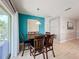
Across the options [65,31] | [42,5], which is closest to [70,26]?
[65,31]

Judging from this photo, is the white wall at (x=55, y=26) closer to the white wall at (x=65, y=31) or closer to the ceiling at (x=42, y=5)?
the white wall at (x=65, y=31)

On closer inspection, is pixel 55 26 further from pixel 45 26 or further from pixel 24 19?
pixel 24 19

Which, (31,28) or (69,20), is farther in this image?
(69,20)

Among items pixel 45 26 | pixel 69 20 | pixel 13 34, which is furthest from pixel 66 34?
pixel 13 34

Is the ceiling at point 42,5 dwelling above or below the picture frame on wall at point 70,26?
above

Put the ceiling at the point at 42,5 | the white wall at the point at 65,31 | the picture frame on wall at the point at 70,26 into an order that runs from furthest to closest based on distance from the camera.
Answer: the picture frame on wall at the point at 70,26 → the white wall at the point at 65,31 → the ceiling at the point at 42,5

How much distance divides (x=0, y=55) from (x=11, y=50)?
1.11 metres

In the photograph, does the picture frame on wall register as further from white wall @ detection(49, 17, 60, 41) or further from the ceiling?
the ceiling

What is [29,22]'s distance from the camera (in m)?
5.25

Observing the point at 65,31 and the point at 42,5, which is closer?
the point at 42,5

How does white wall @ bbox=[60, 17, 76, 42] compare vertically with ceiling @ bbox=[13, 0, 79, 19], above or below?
below

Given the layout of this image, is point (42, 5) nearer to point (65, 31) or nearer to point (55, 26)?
point (55, 26)

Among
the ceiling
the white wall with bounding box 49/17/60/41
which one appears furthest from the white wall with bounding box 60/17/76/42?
the ceiling

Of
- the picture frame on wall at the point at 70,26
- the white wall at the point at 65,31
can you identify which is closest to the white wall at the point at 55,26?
the white wall at the point at 65,31
